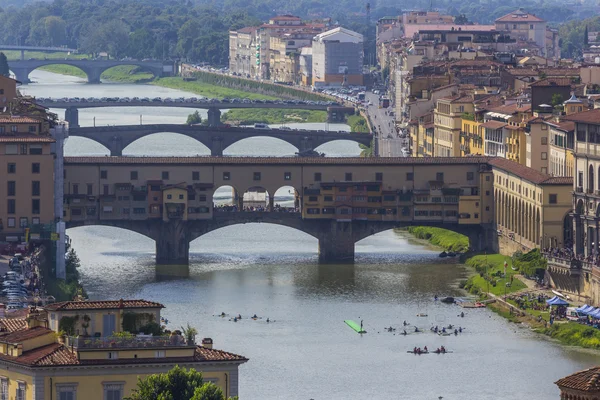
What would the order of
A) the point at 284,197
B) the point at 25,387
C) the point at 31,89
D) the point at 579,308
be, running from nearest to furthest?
the point at 25,387 → the point at 579,308 → the point at 284,197 → the point at 31,89

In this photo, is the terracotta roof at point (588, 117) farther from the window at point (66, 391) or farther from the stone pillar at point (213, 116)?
the stone pillar at point (213, 116)

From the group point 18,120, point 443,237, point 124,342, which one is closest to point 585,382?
point 124,342

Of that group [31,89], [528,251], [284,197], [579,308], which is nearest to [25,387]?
[579,308]

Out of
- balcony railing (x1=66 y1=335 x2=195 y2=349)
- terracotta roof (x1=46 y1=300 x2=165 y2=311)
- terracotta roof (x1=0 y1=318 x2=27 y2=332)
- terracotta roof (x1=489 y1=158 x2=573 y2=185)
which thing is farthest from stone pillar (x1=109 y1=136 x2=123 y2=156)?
balcony railing (x1=66 y1=335 x2=195 y2=349)

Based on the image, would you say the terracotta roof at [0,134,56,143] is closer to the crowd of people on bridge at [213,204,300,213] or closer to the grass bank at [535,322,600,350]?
the crowd of people on bridge at [213,204,300,213]

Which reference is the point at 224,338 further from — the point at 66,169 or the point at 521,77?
the point at 521,77

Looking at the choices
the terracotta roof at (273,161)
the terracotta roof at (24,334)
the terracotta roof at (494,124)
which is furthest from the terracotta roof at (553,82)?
the terracotta roof at (24,334)

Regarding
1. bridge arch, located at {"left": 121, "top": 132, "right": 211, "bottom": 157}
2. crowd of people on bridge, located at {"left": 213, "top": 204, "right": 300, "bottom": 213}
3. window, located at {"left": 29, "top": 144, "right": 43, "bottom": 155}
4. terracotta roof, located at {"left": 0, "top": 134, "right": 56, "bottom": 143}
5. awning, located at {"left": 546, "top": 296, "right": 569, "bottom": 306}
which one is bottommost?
awning, located at {"left": 546, "top": 296, "right": 569, "bottom": 306}

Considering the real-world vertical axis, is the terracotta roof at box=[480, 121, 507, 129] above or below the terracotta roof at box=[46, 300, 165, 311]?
above
